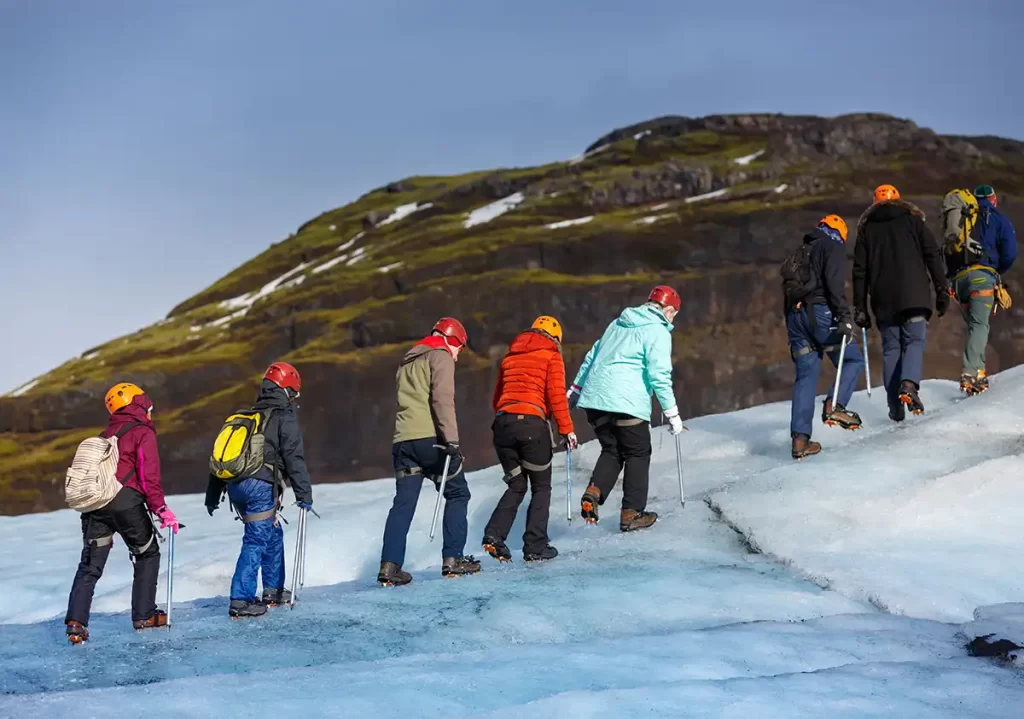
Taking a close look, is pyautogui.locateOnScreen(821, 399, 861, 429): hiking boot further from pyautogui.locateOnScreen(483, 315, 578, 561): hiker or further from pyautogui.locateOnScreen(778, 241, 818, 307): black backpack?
pyautogui.locateOnScreen(483, 315, 578, 561): hiker

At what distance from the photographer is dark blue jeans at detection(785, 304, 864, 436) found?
13.3 m

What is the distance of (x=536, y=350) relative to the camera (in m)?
11.5

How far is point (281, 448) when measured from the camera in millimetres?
10289

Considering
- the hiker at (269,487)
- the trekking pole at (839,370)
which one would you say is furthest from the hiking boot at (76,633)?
the trekking pole at (839,370)

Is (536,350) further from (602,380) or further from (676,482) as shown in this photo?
(676,482)

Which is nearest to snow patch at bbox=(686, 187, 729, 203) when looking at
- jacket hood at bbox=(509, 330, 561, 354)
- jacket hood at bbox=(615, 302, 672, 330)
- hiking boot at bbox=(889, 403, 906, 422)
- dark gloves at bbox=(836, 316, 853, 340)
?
hiking boot at bbox=(889, 403, 906, 422)

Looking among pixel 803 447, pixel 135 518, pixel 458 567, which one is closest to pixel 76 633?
pixel 135 518

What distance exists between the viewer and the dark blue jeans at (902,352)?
13.6 meters

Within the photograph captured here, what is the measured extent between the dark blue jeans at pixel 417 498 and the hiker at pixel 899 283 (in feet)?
20.5

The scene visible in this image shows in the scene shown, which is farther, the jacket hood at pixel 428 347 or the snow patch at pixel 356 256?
the snow patch at pixel 356 256

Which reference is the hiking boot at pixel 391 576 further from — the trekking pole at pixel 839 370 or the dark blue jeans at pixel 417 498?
the trekking pole at pixel 839 370

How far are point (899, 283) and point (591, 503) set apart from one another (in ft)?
18.0

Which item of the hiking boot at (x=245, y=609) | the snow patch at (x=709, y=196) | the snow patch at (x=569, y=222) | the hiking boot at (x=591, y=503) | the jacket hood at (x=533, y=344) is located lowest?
the hiking boot at (x=245, y=609)

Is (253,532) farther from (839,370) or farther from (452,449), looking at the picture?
(839,370)
